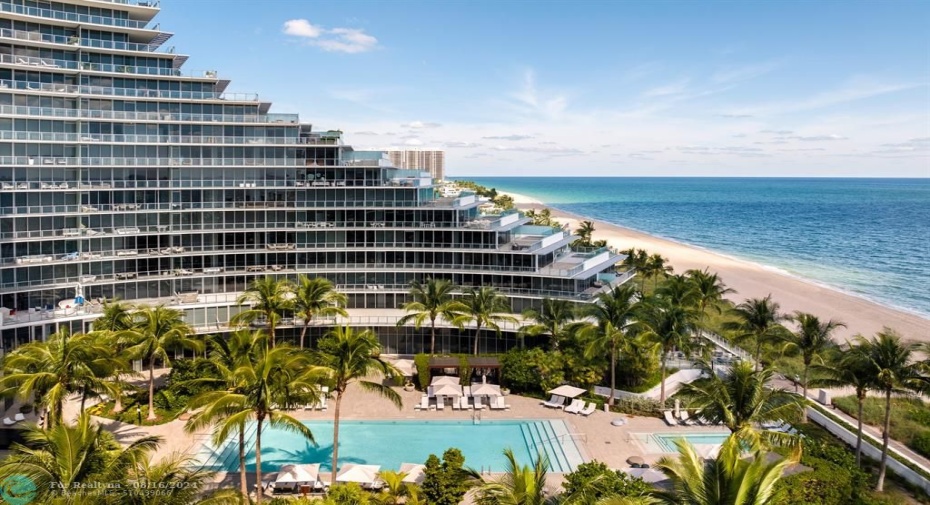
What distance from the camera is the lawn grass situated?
40.2 m

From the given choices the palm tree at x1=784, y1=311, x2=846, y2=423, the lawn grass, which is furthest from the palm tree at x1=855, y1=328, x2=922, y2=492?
the palm tree at x1=784, y1=311, x2=846, y2=423

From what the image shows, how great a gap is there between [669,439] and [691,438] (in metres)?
1.66

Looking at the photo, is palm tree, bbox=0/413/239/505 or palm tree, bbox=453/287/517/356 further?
palm tree, bbox=453/287/517/356

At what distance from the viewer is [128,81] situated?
5966 centimetres

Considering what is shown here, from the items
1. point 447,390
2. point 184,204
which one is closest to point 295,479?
point 447,390

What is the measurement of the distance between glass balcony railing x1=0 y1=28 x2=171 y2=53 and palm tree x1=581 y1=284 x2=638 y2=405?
48.4 meters

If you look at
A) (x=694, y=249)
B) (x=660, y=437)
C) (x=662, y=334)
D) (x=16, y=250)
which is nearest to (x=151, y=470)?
(x=660, y=437)

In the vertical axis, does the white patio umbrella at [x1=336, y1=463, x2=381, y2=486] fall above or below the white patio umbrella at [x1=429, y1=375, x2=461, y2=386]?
below

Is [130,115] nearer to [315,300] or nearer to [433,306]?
[315,300]

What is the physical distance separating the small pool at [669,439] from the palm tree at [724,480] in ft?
74.0

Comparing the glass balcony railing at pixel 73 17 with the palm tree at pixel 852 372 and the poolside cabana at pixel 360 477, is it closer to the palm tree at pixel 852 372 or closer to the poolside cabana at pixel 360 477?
the poolside cabana at pixel 360 477

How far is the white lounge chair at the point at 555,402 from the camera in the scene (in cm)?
4750

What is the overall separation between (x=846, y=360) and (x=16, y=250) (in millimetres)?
62843

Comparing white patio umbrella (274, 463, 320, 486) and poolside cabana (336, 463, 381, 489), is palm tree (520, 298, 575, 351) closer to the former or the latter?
poolside cabana (336, 463, 381, 489)
